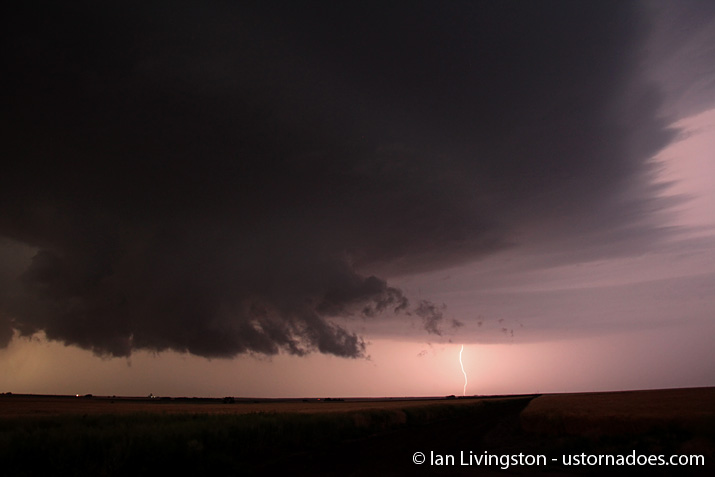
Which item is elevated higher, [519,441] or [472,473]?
[472,473]

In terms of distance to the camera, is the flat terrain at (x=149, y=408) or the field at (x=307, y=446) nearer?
the field at (x=307, y=446)

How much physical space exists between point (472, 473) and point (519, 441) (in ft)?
49.2

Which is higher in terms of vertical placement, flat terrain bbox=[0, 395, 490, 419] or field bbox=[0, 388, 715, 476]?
field bbox=[0, 388, 715, 476]

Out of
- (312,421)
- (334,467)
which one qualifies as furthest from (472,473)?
(312,421)

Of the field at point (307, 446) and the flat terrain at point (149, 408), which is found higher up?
the field at point (307, 446)

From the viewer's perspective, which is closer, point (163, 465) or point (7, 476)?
point (7, 476)

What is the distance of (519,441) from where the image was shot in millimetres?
29031

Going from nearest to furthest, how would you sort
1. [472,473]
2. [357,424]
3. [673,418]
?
[472,473]
[673,418]
[357,424]

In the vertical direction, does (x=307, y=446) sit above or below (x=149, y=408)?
above

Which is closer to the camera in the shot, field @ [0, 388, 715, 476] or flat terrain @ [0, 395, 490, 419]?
field @ [0, 388, 715, 476]

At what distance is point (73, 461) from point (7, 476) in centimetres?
215

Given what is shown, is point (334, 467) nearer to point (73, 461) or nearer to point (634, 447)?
point (73, 461)

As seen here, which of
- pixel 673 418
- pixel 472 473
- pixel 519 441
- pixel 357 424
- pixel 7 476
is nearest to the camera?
pixel 7 476

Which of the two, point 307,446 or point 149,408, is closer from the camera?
point 307,446
